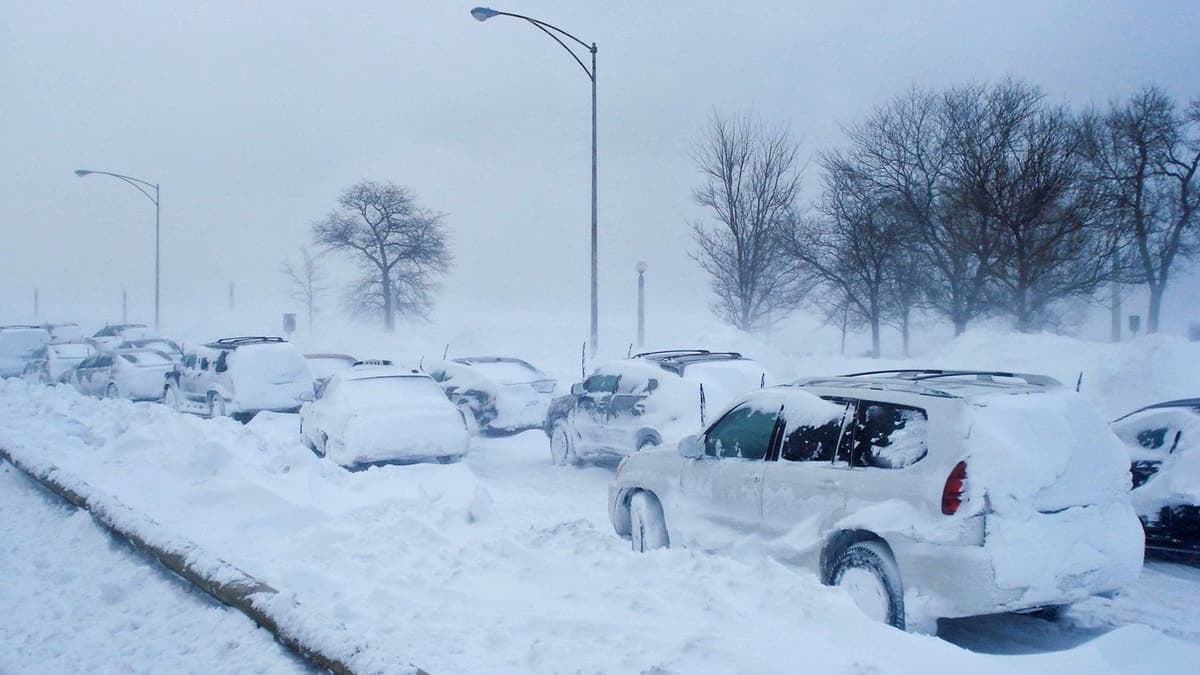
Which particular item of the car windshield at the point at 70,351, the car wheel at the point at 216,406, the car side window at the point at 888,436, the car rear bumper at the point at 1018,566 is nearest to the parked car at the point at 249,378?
the car wheel at the point at 216,406

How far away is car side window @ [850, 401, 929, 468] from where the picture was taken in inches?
215

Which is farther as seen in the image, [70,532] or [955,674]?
[70,532]

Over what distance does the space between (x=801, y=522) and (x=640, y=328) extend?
2113cm

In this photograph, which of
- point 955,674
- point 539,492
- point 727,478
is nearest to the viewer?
point 955,674

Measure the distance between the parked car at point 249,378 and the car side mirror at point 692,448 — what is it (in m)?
11.6

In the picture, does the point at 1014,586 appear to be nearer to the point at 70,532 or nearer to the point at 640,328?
the point at 70,532

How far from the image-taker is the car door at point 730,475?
21.1 feet

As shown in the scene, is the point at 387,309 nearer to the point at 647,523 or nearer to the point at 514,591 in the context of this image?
the point at 647,523

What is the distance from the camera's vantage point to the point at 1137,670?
170 inches

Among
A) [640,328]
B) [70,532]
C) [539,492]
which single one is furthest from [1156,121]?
[70,532]

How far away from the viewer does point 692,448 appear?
7012mm

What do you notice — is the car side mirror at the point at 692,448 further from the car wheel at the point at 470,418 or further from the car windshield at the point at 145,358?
the car windshield at the point at 145,358

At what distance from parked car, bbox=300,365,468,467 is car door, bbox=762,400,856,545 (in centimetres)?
635

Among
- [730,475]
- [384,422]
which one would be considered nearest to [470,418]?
[384,422]
